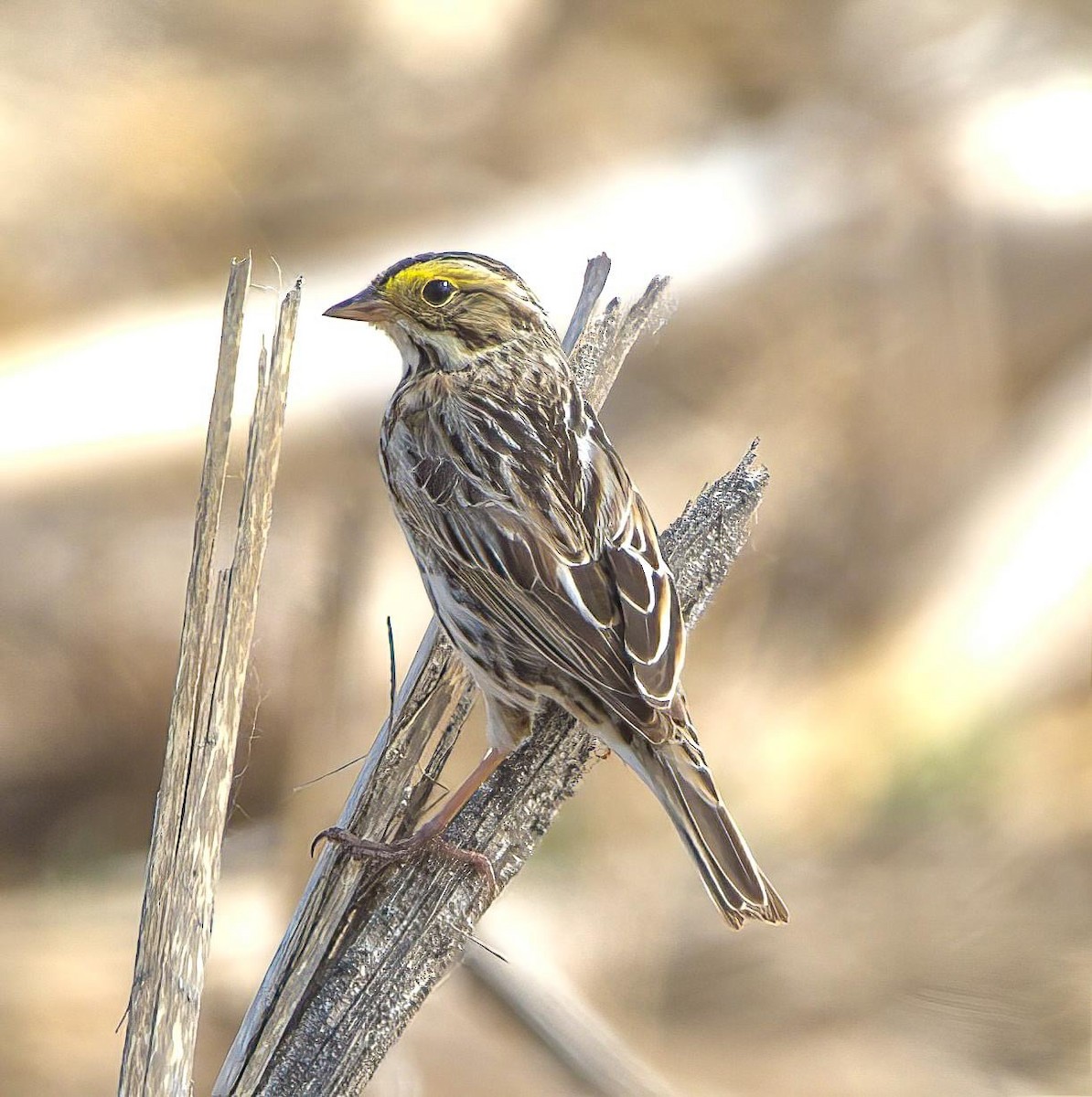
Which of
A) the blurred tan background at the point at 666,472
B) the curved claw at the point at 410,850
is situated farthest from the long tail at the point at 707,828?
the blurred tan background at the point at 666,472

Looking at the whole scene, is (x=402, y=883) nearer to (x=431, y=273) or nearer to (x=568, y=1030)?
(x=431, y=273)

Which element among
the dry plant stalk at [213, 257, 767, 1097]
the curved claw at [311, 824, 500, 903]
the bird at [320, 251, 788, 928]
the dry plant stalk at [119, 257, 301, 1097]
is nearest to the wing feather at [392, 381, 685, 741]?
the bird at [320, 251, 788, 928]

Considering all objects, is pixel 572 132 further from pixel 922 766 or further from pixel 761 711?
pixel 922 766

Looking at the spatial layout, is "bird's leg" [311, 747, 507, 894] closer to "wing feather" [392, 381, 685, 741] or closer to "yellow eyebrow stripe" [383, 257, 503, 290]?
"wing feather" [392, 381, 685, 741]

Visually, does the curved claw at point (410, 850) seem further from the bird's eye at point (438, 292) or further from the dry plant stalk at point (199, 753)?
the bird's eye at point (438, 292)

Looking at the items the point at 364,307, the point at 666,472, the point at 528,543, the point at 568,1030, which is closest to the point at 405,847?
the point at 528,543

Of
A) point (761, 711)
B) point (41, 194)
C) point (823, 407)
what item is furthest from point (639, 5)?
point (761, 711)
